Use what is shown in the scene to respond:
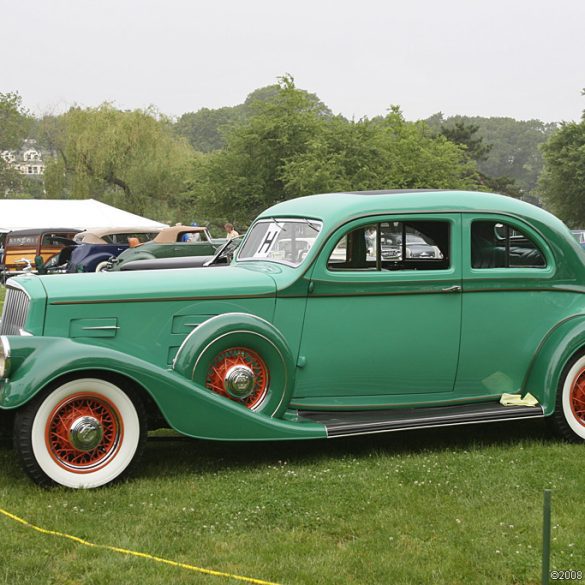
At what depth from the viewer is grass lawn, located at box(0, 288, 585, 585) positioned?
393 cm

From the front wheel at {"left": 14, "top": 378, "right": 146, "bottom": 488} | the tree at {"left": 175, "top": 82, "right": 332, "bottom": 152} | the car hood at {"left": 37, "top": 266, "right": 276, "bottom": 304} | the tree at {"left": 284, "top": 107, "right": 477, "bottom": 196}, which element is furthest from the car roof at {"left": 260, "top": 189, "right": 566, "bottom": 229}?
the tree at {"left": 175, "top": 82, "right": 332, "bottom": 152}

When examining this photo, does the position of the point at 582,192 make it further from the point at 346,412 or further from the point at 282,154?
the point at 346,412

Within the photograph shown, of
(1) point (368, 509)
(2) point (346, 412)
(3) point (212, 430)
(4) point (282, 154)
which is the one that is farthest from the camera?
(4) point (282, 154)

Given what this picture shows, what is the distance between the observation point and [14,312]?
587 cm

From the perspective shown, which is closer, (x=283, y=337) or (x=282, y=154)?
(x=283, y=337)

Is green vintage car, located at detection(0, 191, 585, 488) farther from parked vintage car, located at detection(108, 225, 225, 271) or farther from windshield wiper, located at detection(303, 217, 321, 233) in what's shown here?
parked vintage car, located at detection(108, 225, 225, 271)

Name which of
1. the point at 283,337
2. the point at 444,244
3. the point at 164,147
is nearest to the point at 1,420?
the point at 283,337

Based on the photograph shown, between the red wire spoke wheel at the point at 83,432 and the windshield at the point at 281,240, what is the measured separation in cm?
171

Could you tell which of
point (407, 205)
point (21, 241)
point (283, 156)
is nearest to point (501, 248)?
point (407, 205)

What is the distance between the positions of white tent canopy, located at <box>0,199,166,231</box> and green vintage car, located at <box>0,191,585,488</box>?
25.9m

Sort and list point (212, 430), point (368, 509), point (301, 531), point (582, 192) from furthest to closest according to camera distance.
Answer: point (582, 192) → point (212, 430) → point (368, 509) → point (301, 531)

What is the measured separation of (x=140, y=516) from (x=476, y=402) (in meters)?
2.80

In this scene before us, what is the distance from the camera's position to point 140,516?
4.65 meters

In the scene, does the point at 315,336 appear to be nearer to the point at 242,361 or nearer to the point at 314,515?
the point at 242,361
